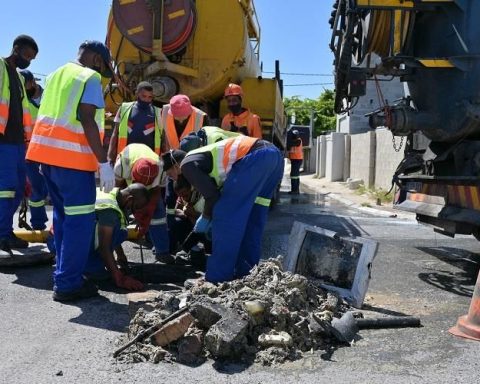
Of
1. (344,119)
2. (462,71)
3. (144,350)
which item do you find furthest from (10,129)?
(344,119)

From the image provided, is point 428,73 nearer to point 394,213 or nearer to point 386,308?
point 386,308

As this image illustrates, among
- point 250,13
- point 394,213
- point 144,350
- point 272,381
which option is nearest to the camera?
point 272,381

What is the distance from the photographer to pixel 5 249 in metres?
4.94

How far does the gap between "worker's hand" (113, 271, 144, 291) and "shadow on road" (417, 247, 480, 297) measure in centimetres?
251

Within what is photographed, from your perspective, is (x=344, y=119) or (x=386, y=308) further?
(x=344, y=119)

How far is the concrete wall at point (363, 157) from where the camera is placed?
15398 mm

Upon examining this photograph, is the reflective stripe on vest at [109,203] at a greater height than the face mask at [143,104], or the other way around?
the face mask at [143,104]

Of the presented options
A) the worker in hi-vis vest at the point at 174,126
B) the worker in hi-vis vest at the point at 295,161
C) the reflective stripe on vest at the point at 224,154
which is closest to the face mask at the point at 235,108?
the worker in hi-vis vest at the point at 174,126

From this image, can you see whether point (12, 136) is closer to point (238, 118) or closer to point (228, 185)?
point (228, 185)

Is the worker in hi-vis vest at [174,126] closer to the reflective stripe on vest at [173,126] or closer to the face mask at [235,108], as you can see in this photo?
the reflective stripe on vest at [173,126]

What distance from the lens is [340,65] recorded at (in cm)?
574

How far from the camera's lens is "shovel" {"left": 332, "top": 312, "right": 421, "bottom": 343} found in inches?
133

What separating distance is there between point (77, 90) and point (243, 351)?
84.9 inches

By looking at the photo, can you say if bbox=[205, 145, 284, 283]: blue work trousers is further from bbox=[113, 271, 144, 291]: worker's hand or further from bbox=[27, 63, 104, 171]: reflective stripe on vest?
bbox=[27, 63, 104, 171]: reflective stripe on vest
